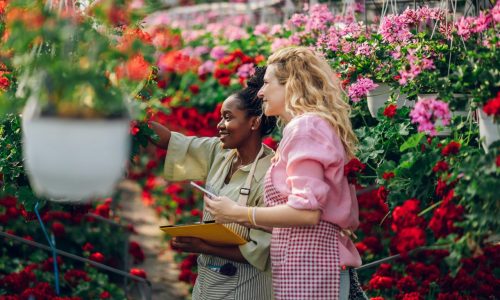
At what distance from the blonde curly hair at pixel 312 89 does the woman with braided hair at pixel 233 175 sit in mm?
492

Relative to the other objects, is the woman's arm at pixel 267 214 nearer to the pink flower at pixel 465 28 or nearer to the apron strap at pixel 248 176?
the apron strap at pixel 248 176

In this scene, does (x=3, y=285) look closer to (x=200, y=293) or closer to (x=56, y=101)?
(x=200, y=293)

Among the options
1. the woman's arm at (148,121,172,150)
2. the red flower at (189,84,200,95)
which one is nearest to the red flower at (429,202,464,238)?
the woman's arm at (148,121,172,150)

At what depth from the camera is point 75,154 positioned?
6.09 ft

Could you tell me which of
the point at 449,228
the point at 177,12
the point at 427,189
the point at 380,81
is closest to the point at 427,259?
the point at 380,81

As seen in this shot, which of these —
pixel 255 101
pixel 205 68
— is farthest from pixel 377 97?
pixel 205 68

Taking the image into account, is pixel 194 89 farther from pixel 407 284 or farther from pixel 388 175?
pixel 388 175

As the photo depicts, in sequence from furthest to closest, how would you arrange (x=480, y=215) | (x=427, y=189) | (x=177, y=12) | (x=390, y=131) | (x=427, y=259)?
(x=177, y=12) < (x=427, y=259) < (x=390, y=131) < (x=427, y=189) < (x=480, y=215)

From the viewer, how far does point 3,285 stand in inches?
177

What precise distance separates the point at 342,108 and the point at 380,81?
0.71m

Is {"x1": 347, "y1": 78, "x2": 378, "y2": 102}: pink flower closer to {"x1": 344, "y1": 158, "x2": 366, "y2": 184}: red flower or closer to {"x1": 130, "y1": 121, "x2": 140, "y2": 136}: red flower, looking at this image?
{"x1": 344, "y1": 158, "x2": 366, "y2": 184}: red flower

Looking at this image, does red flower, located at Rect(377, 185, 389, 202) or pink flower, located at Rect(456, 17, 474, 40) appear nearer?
red flower, located at Rect(377, 185, 389, 202)

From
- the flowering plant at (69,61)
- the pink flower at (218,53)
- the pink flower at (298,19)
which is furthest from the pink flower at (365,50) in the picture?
the pink flower at (218,53)

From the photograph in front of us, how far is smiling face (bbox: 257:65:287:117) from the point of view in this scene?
9.64 ft
